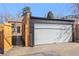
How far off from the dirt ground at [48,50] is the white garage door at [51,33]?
74 mm

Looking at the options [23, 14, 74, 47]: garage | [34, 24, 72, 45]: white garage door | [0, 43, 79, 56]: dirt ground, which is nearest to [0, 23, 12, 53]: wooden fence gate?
[0, 43, 79, 56]: dirt ground

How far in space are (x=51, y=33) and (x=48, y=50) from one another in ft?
0.83

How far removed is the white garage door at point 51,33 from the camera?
309cm

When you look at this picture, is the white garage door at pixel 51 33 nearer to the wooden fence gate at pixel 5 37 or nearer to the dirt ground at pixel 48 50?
the dirt ground at pixel 48 50

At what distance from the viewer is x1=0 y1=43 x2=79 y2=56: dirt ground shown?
3.07m

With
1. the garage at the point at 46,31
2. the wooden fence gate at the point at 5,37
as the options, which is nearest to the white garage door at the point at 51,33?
the garage at the point at 46,31

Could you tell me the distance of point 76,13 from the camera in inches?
122

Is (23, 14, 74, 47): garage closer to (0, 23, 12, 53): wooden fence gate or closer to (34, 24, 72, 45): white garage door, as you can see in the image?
(34, 24, 72, 45): white garage door

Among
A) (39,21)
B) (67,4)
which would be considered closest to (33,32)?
(39,21)

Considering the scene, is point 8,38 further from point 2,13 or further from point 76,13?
point 76,13

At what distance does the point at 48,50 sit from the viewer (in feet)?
10.1

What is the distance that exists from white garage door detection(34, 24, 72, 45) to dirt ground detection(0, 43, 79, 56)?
7cm

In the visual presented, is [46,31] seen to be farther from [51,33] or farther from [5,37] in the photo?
[5,37]

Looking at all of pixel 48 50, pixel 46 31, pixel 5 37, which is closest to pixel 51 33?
pixel 46 31
